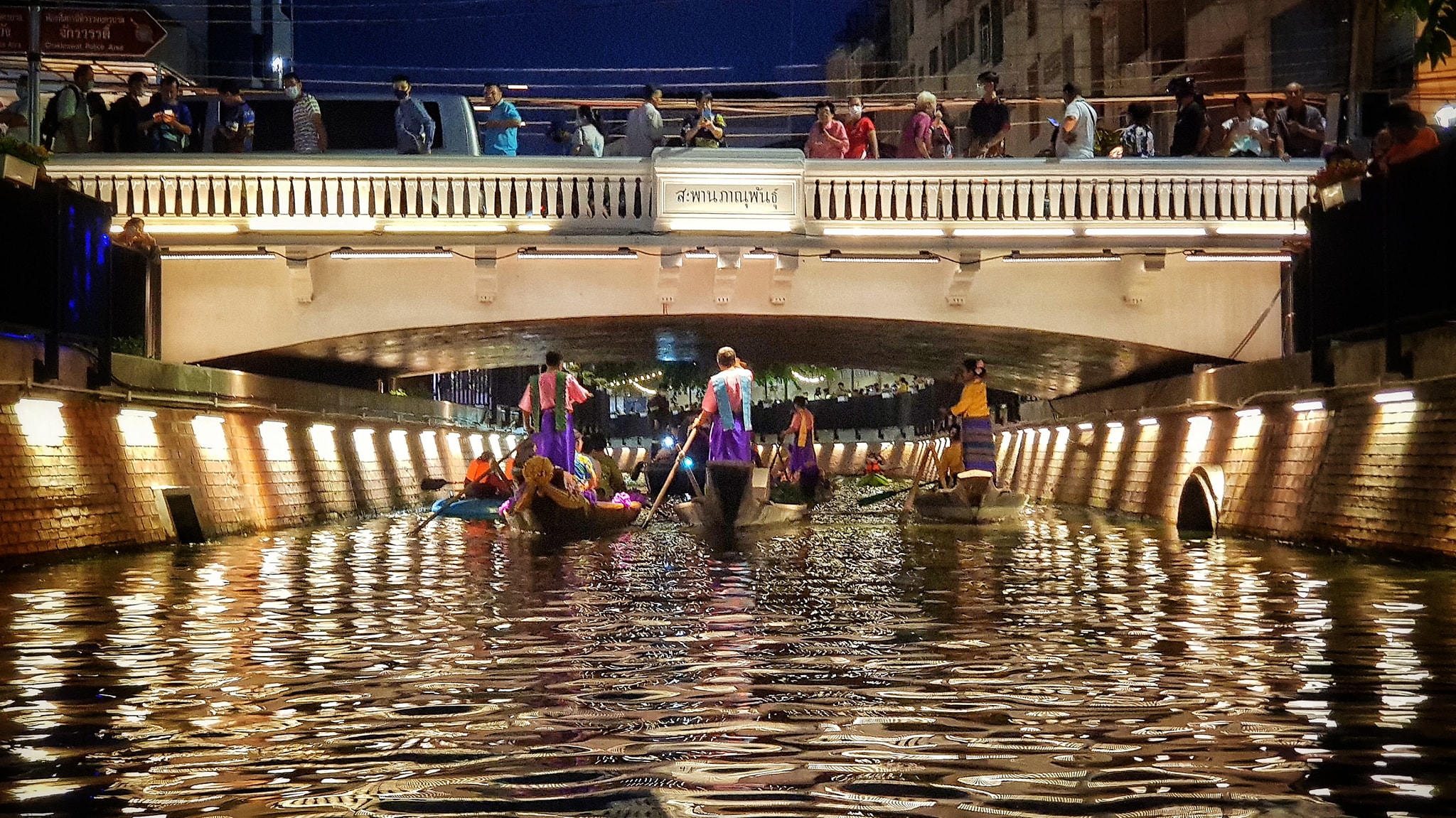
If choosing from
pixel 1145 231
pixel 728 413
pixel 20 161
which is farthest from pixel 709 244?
pixel 20 161

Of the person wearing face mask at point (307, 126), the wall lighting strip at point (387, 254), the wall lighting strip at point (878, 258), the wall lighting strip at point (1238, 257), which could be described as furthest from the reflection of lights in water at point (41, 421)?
the wall lighting strip at point (1238, 257)

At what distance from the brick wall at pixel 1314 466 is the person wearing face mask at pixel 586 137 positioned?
1079cm

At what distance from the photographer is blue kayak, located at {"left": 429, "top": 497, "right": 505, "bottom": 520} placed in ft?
95.5

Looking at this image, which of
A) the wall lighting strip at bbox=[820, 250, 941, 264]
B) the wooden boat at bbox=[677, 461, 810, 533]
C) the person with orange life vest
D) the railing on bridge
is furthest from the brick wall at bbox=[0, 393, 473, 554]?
the wall lighting strip at bbox=[820, 250, 941, 264]

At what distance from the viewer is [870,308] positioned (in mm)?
29422

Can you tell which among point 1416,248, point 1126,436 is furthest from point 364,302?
point 1416,248

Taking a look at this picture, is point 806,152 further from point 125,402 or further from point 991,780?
point 991,780

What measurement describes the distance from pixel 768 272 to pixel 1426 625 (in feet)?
60.4

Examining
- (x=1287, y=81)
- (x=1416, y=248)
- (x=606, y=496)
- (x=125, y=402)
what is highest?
(x=1287, y=81)

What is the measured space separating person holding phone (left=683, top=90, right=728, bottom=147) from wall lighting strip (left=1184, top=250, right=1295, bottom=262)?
7.95 metres

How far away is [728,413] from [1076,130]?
8.96 meters

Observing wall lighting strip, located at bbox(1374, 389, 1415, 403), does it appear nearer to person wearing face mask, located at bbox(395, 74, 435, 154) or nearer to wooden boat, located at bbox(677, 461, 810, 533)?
wooden boat, located at bbox(677, 461, 810, 533)

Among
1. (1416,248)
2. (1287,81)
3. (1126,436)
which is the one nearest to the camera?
(1416,248)

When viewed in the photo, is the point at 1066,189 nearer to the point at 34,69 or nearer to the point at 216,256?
the point at 216,256
